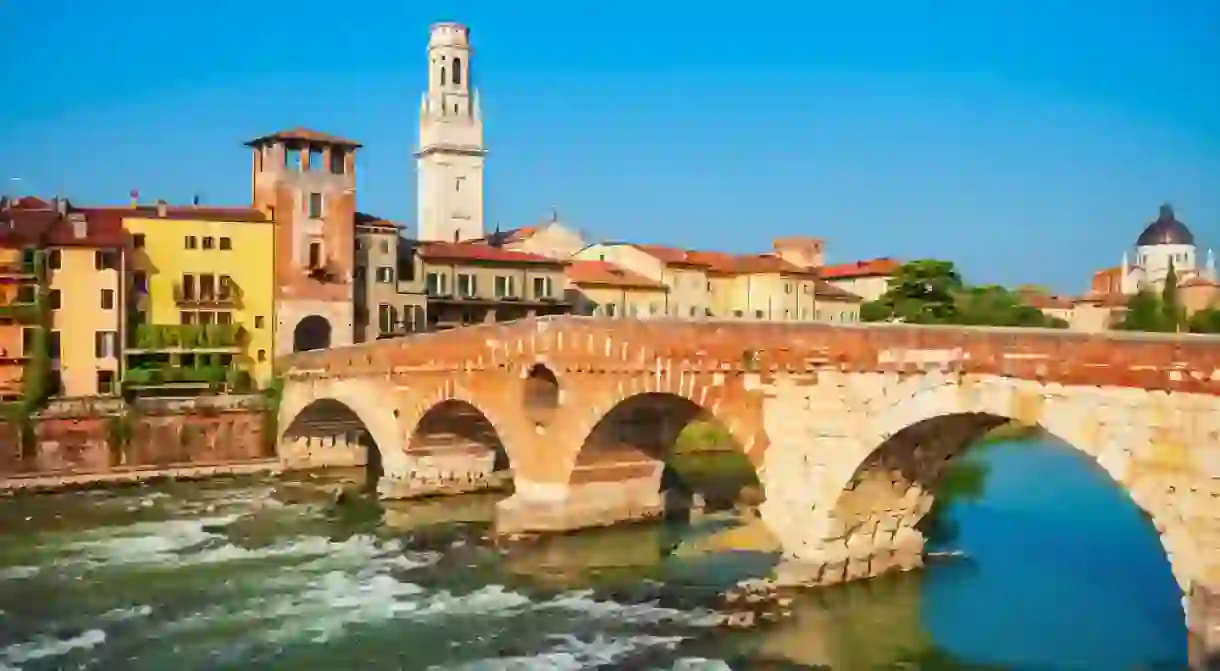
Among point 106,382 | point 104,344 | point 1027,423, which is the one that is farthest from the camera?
point 106,382

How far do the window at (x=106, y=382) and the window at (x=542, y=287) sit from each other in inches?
652

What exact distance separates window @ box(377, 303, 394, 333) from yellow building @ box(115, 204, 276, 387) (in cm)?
415

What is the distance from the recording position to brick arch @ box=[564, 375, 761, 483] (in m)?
23.3

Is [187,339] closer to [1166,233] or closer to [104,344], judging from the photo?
[104,344]

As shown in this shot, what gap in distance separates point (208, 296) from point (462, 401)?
1593cm

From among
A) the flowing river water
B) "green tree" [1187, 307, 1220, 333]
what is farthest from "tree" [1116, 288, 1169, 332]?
the flowing river water

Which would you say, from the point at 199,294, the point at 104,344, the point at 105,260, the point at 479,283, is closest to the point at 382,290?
the point at 479,283

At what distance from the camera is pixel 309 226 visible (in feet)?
150

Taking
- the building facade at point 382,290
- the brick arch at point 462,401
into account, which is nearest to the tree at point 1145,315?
the building facade at point 382,290

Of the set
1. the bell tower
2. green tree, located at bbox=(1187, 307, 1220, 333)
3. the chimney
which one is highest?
the bell tower

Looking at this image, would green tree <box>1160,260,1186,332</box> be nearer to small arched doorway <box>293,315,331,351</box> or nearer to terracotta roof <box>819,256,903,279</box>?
terracotta roof <box>819,256,903,279</box>

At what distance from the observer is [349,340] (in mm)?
46344

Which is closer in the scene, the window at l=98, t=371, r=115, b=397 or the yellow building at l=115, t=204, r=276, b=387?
the window at l=98, t=371, r=115, b=397

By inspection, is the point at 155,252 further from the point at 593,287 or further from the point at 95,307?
the point at 593,287
